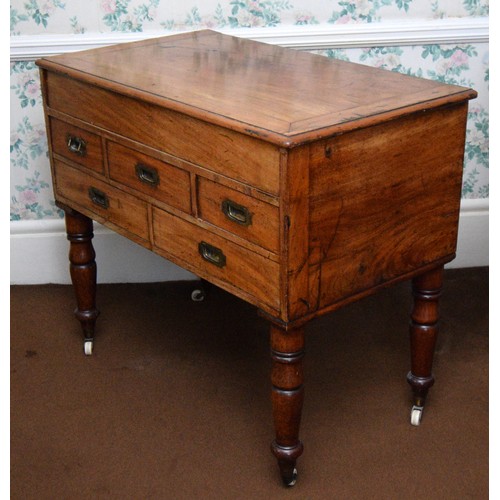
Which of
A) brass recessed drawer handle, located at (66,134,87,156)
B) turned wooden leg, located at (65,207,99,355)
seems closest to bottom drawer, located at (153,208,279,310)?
brass recessed drawer handle, located at (66,134,87,156)

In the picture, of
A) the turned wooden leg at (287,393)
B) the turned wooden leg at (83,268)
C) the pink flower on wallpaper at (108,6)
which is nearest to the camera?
the turned wooden leg at (287,393)

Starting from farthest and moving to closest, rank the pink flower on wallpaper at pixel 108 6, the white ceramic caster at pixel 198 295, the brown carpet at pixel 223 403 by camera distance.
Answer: the white ceramic caster at pixel 198 295 < the pink flower on wallpaper at pixel 108 6 < the brown carpet at pixel 223 403

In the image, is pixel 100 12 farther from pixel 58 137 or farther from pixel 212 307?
pixel 212 307

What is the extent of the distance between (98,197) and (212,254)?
1.76 feet

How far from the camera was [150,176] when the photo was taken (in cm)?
220

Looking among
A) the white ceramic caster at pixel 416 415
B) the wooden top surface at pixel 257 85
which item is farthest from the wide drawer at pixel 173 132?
the white ceramic caster at pixel 416 415

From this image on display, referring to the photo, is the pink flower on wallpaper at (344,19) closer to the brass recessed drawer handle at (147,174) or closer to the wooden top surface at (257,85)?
the wooden top surface at (257,85)

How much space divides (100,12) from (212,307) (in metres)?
1.09

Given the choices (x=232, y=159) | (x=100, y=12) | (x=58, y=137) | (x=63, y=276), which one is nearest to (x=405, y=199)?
(x=232, y=159)

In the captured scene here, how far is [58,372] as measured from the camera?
275 centimetres

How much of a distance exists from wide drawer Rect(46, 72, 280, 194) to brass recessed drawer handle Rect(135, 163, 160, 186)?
6 centimetres

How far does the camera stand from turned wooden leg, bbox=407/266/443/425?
228 centimetres

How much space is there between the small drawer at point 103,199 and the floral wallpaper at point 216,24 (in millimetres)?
596

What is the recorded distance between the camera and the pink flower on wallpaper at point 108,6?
298 centimetres
